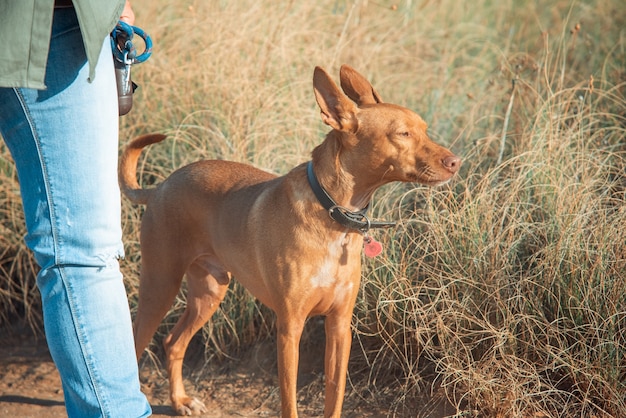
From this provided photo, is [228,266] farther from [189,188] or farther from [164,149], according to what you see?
[164,149]

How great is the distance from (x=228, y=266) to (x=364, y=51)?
2.81 m

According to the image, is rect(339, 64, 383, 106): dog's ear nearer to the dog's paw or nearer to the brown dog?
the brown dog

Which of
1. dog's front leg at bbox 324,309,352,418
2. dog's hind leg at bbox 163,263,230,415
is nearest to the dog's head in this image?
dog's front leg at bbox 324,309,352,418

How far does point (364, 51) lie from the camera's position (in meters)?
5.98

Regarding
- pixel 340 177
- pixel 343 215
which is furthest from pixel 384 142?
pixel 343 215

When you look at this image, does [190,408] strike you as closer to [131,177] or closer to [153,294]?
[153,294]

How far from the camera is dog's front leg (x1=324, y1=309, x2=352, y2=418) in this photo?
341cm

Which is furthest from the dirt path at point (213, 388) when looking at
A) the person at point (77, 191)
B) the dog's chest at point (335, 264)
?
the person at point (77, 191)

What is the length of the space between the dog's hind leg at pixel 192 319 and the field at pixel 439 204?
0.40m

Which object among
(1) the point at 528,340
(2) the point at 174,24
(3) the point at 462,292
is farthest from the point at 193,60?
(1) the point at 528,340

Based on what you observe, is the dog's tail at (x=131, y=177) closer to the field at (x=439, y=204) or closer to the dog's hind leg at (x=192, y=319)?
the dog's hind leg at (x=192, y=319)

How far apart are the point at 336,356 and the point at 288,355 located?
0.26m

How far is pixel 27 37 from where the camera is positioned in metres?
2.10

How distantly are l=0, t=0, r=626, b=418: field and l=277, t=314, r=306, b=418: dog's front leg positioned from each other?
669 millimetres
